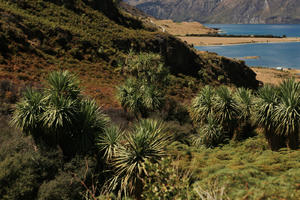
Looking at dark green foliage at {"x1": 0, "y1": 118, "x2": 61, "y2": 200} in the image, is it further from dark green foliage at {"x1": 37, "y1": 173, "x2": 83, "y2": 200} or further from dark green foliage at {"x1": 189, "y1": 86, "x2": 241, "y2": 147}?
dark green foliage at {"x1": 189, "y1": 86, "x2": 241, "y2": 147}

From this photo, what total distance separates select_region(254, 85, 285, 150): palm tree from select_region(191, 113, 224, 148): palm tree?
3366mm

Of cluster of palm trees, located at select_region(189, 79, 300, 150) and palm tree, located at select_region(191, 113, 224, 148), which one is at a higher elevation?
cluster of palm trees, located at select_region(189, 79, 300, 150)

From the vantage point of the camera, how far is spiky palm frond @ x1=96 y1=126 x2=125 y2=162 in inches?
453

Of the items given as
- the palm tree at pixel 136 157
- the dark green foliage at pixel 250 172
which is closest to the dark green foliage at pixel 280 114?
the dark green foliage at pixel 250 172

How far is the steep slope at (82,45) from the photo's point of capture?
31.5 m

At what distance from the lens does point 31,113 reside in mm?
11234

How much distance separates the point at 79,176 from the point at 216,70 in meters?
56.5

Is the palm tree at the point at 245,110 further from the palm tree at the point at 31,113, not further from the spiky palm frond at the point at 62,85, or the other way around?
the palm tree at the point at 31,113

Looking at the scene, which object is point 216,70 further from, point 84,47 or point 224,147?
point 224,147

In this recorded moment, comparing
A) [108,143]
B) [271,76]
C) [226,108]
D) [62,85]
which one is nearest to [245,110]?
[226,108]

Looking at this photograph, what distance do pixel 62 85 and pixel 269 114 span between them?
13.2m

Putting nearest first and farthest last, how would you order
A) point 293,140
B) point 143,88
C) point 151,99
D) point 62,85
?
point 62,85 → point 293,140 → point 151,99 → point 143,88

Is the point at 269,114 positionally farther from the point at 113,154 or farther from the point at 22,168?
the point at 22,168

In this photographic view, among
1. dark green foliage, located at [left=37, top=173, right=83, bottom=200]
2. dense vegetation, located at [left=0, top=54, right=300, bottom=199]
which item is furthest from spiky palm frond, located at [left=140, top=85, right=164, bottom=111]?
dark green foliage, located at [left=37, top=173, right=83, bottom=200]
